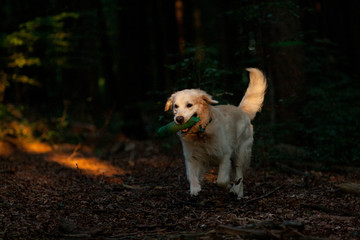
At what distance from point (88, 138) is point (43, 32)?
3.41 metres

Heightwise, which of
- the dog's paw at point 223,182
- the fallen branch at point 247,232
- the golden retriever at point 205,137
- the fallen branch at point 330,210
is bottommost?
the fallen branch at point 330,210

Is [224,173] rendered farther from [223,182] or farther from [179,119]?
[179,119]

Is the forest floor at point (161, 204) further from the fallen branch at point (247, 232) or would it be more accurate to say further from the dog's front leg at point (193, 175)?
the dog's front leg at point (193, 175)

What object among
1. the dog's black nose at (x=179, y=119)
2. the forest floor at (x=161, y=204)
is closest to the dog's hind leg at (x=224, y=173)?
the forest floor at (x=161, y=204)

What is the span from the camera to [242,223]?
13.1ft

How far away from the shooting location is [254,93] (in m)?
6.95

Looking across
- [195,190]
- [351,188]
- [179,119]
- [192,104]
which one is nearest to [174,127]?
[179,119]

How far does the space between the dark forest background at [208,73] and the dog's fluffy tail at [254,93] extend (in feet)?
2.20

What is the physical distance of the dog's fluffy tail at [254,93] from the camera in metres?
6.91

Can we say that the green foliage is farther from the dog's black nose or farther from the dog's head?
the dog's black nose

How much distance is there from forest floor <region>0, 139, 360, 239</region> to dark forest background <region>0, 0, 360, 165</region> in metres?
1.15

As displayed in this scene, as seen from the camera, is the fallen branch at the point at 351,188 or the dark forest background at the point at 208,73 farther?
the dark forest background at the point at 208,73

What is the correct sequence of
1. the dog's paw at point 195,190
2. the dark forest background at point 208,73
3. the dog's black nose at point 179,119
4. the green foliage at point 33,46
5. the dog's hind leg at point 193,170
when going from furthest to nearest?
1. the green foliage at point 33,46
2. the dark forest background at point 208,73
3. the dog's hind leg at point 193,170
4. the dog's paw at point 195,190
5. the dog's black nose at point 179,119

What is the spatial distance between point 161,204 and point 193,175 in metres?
0.67
